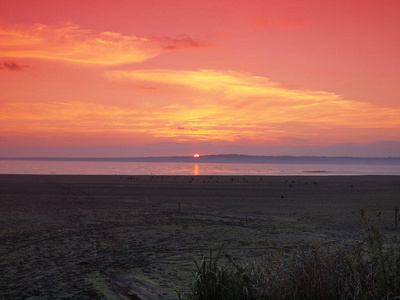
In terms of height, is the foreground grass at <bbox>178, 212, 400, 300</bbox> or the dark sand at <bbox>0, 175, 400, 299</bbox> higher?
the foreground grass at <bbox>178, 212, 400, 300</bbox>

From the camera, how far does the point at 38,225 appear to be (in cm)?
2056

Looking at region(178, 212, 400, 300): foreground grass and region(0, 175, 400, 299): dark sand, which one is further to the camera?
region(0, 175, 400, 299): dark sand

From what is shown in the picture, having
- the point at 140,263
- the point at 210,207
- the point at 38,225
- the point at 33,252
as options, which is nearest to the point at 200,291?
the point at 140,263

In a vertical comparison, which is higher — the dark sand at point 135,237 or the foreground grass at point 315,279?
the foreground grass at point 315,279

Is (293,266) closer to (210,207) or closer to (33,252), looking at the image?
(33,252)

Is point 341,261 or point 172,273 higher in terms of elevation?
point 341,261

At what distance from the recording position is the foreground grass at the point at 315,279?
281 inches

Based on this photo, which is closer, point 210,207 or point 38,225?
point 38,225

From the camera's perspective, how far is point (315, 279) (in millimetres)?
7102

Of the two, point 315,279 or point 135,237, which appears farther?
point 135,237

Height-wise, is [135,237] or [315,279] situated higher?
[315,279]

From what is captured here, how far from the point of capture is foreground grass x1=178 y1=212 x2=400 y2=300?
23.5 ft

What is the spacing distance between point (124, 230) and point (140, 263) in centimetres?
652

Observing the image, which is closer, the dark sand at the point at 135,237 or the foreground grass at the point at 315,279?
the foreground grass at the point at 315,279
